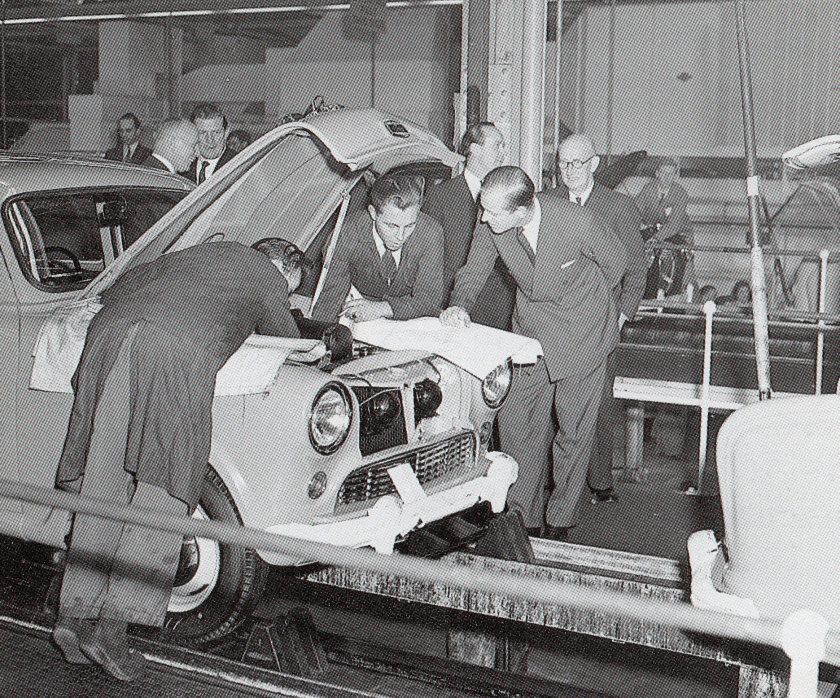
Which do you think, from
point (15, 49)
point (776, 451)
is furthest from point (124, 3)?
point (776, 451)

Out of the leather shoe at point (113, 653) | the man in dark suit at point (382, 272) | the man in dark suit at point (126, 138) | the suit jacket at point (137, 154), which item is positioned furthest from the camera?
the man in dark suit at point (126, 138)

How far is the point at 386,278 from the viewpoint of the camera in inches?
199

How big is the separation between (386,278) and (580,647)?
1991 mm

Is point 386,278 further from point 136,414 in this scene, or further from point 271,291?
point 136,414

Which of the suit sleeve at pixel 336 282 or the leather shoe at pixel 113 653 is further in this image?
the suit sleeve at pixel 336 282

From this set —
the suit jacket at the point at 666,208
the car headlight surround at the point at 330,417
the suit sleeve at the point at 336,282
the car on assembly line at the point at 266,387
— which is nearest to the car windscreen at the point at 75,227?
the car on assembly line at the point at 266,387

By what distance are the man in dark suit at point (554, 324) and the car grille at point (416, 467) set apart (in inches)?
21.9

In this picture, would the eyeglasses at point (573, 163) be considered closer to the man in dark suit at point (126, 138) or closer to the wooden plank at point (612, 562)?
the wooden plank at point (612, 562)

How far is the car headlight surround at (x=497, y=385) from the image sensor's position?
15.3 feet

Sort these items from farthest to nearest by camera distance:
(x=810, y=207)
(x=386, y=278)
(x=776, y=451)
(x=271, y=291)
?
(x=810, y=207) < (x=386, y=278) < (x=271, y=291) < (x=776, y=451)

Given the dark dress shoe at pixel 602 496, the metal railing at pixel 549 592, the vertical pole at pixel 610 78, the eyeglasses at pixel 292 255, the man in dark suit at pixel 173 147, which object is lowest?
the dark dress shoe at pixel 602 496

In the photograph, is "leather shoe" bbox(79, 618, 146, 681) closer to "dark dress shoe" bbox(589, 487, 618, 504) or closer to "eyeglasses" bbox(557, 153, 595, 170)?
"eyeglasses" bbox(557, 153, 595, 170)

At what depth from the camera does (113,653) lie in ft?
11.2

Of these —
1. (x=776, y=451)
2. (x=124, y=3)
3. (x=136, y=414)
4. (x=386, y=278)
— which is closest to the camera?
(x=776, y=451)
